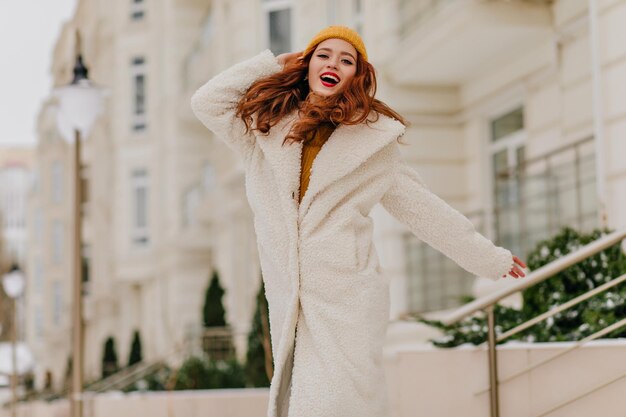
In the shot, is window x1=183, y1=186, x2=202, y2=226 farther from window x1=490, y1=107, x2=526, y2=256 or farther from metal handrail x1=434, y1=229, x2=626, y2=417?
metal handrail x1=434, y1=229, x2=626, y2=417

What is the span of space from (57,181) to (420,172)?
3222 centimetres

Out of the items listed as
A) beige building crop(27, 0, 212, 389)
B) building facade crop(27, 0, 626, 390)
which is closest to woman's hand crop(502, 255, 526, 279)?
building facade crop(27, 0, 626, 390)

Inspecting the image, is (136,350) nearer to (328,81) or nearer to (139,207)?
(139,207)

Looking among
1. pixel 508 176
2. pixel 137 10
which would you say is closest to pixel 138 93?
pixel 137 10

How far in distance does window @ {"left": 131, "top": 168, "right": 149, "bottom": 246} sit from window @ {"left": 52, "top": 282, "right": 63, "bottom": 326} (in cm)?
1606

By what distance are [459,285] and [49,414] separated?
25.5 feet

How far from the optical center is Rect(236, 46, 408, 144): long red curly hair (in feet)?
12.3

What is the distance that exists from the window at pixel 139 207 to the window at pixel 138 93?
56.0 inches

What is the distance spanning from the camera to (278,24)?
1772 cm

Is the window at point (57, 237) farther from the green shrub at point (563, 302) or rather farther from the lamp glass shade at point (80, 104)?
the green shrub at point (563, 302)

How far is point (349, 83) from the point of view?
383 centimetres

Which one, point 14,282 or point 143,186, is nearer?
point 14,282

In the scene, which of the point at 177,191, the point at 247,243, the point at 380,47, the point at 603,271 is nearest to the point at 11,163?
the point at 177,191

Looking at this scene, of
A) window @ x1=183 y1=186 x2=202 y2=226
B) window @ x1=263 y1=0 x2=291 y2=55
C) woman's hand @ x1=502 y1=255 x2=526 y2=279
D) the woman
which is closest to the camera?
the woman
